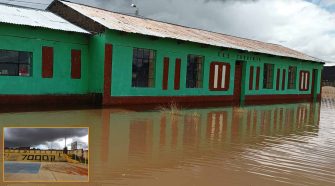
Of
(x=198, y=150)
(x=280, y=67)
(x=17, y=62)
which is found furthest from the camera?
(x=280, y=67)

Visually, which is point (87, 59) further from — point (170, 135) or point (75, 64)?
point (170, 135)

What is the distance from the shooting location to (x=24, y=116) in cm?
1144

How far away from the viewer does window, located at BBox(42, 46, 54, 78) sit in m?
15.6

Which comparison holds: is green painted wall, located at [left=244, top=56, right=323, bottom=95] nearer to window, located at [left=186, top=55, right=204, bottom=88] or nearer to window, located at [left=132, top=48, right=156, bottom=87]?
window, located at [left=186, top=55, right=204, bottom=88]

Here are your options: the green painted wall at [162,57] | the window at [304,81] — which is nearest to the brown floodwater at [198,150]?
the green painted wall at [162,57]

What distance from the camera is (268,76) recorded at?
27141 millimetres

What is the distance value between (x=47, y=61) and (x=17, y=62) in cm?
296

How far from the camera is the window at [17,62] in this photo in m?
15.4

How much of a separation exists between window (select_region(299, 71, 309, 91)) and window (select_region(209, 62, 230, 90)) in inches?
438

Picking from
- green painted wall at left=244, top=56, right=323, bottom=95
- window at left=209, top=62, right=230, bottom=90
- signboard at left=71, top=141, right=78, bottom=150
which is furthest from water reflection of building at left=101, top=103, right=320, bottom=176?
green painted wall at left=244, top=56, right=323, bottom=95

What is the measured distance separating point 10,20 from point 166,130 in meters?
8.84

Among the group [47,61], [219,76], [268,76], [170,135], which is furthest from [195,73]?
[170,135]

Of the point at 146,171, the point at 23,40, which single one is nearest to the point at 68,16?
the point at 23,40

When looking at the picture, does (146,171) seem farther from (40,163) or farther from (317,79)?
(317,79)
